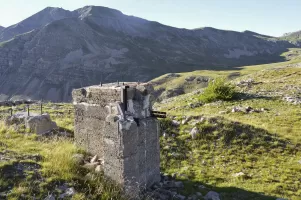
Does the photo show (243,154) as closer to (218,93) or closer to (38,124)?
(38,124)

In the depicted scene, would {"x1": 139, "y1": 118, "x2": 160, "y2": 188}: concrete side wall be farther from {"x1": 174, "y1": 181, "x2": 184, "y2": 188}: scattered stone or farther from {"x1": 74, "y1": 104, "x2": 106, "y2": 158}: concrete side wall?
{"x1": 74, "y1": 104, "x2": 106, "y2": 158}: concrete side wall

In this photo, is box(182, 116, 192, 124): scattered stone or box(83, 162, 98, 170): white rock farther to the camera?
box(182, 116, 192, 124): scattered stone

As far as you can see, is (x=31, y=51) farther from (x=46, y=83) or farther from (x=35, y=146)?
(x=35, y=146)

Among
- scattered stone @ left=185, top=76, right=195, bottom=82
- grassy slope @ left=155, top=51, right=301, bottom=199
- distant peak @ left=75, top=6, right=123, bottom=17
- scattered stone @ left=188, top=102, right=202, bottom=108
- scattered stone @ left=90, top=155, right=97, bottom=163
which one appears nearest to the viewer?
scattered stone @ left=90, top=155, right=97, bottom=163

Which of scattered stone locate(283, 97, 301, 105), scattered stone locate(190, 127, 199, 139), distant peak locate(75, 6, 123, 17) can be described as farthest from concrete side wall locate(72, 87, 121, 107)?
distant peak locate(75, 6, 123, 17)

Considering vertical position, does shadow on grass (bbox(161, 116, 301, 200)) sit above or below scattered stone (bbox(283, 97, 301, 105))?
below

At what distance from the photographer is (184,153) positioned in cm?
1029

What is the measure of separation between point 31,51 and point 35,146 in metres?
112

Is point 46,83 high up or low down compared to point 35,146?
up

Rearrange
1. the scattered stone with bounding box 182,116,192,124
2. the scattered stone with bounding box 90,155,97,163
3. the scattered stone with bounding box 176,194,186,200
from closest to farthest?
the scattered stone with bounding box 176,194,186,200
the scattered stone with bounding box 90,155,97,163
the scattered stone with bounding box 182,116,192,124

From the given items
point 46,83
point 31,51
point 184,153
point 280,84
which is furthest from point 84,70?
point 184,153

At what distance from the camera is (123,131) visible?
6113 mm

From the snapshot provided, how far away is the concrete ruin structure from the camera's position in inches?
244

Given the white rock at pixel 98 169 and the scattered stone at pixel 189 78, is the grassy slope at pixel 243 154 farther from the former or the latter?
the scattered stone at pixel 189 78
